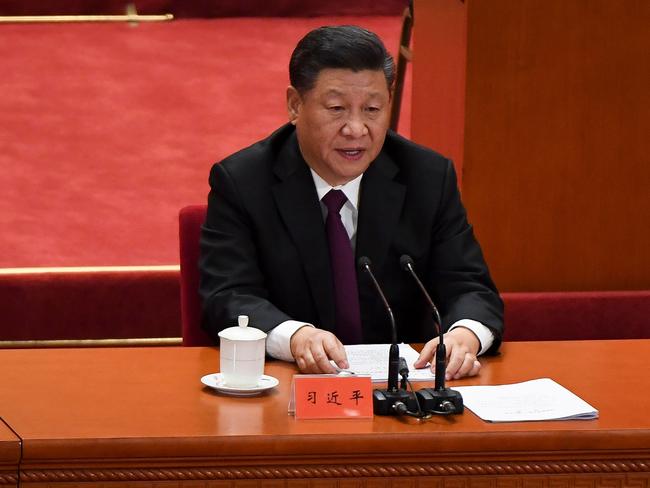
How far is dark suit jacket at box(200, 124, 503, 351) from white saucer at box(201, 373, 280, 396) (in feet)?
0.98

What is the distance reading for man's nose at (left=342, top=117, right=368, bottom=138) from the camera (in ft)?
6.56

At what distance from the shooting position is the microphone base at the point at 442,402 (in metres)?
1.59

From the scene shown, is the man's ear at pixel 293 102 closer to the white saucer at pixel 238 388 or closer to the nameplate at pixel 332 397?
the white saucer at pixel 238 388

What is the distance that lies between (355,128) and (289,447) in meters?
0.67

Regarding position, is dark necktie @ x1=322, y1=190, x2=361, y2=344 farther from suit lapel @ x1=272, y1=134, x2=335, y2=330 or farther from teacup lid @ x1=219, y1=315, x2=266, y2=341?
teacup lid @ x1=219, y1=315, x2=266, y2=341

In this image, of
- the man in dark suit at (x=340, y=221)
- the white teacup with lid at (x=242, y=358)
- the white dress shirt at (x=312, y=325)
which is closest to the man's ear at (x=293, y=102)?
the man in dark suit at (x=340, y=221)

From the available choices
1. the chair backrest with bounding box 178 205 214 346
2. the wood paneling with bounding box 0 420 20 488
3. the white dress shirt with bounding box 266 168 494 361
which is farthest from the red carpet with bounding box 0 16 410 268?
the wood paneling with bounding box 0 420 20 488

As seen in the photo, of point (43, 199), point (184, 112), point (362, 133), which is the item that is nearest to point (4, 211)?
point (43, 199)

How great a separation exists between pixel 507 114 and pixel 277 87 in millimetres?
1809

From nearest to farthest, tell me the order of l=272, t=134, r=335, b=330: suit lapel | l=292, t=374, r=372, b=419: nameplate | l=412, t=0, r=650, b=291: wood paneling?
l=292, t=374, r=372, b=419: nameplate → l=272, t=134, r=335, b=330: suit lapel → l=412, t=0, r=650, b=291: wood paneling

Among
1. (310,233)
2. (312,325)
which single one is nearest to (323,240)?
(310,233)

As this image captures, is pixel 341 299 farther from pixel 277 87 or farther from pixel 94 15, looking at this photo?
pixel 94 15

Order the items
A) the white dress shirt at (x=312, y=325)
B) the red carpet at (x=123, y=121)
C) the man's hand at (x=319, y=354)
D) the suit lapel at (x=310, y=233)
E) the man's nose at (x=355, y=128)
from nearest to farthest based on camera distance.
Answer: the man's hand at (x=319, y=354) → the white dress shirt at (x=312, y=325) → the man's nose at (x=355, y=128) → the suit lapel at (x=310, y=233) → the red carpet at (x=123, y=121)

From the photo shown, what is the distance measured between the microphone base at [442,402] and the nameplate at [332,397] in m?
0.07
